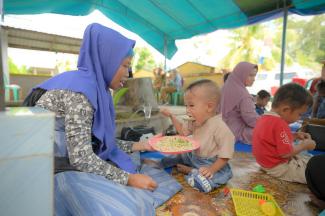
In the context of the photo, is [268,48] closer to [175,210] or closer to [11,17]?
[11,17]

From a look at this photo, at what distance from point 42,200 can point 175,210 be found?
2.80 feet

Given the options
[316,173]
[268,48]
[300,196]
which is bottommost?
[300,196]

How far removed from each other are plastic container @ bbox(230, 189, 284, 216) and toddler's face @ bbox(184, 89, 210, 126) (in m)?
0.56

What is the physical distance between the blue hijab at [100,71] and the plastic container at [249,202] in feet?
2.71

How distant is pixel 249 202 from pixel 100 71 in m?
1.19

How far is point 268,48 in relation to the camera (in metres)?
17.4

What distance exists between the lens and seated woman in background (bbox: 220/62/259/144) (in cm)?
306

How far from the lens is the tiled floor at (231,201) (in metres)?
1.37

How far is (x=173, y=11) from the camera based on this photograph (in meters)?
4.78

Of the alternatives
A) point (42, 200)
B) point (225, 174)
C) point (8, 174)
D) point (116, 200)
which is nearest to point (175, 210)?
point (116, 200)

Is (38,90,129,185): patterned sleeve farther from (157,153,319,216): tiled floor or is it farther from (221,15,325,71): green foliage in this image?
(221,15,325,71): green foliage

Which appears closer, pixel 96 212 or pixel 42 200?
pixel 42 200

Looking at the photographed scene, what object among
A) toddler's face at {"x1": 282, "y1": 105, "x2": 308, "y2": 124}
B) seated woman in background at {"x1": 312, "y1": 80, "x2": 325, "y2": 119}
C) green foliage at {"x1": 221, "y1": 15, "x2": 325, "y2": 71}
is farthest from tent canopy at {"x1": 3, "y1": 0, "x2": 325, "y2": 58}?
green foliage at {"x1": 221, "y1": 15, "x2": 325, "y2": 71}

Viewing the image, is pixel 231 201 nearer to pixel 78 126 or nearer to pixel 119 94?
pixel 78 126
